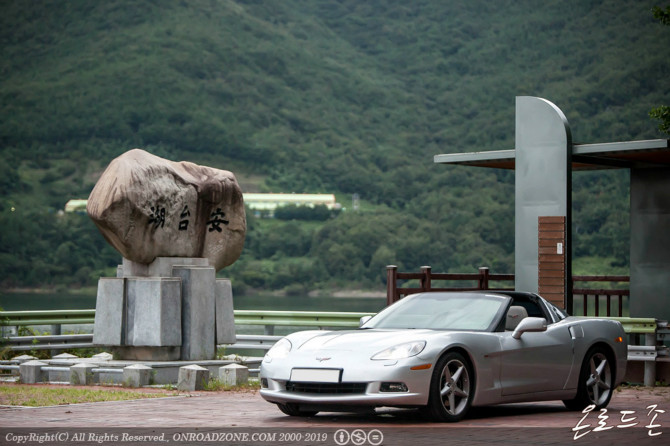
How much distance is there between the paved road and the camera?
8.89 metres

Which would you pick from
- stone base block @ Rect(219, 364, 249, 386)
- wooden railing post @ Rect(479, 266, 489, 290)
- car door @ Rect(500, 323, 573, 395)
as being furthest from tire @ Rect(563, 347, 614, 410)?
wooden railing post @ Rect(479, 266, 489, 290)

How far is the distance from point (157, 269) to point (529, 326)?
24.5ft

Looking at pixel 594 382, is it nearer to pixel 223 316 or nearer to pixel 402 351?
pixel 402 351

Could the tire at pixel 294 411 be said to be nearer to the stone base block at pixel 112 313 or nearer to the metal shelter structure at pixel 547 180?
the stone base block at pixel 112 313

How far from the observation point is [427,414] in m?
10.0

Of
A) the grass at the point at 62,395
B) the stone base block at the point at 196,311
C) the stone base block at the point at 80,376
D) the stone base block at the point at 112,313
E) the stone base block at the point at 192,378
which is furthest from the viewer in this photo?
the stone base block at the point at 196,311

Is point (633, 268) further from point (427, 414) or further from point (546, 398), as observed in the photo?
point (427, 414)

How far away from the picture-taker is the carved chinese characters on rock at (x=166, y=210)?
16.2 meters

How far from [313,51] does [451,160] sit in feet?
554

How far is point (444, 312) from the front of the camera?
11.3 m

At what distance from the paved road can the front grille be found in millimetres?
292

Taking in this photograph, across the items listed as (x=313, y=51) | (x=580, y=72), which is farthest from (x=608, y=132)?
(x=313, y=51)

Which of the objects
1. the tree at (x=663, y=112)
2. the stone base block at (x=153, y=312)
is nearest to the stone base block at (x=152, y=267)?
the stone base block at (x=153, y=312)

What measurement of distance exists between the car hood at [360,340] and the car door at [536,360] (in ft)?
2.92
